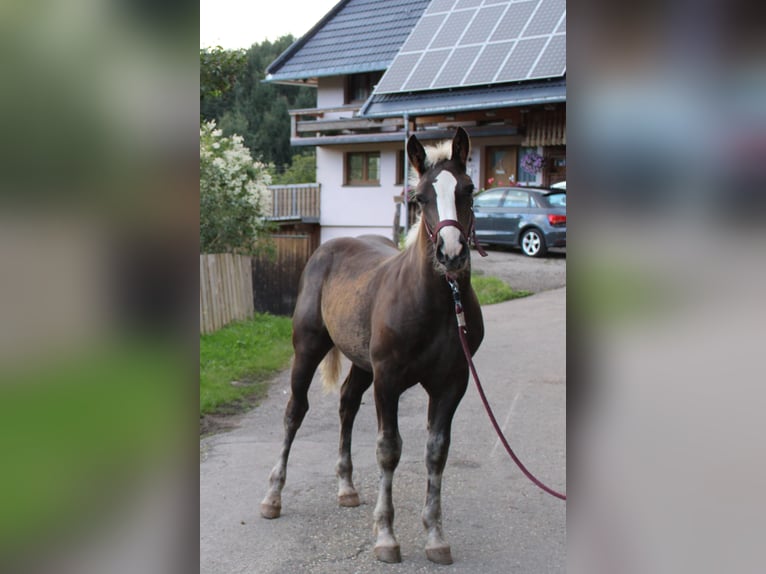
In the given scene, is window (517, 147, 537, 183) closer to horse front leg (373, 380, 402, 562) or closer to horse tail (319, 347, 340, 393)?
horse tail (319, 347, 340, 393)

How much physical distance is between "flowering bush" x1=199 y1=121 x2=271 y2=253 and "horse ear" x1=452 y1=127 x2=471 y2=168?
449 inches

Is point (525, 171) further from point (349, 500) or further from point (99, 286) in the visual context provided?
point (99, 286)

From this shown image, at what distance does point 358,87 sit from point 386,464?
27.2m

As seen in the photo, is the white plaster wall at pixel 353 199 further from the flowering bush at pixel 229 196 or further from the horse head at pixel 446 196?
the horse head at pixel 446 196

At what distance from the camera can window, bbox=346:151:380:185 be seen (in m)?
28.6

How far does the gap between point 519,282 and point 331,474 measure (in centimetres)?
1003

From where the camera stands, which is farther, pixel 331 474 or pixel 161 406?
pixel 331 474

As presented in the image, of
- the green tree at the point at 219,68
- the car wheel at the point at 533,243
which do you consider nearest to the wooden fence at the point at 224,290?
the green tree at the point at 219,68

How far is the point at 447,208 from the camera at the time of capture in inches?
161

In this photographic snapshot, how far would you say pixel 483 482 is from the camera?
5.98 meters

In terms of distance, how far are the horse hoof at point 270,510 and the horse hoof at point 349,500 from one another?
0.45 metres

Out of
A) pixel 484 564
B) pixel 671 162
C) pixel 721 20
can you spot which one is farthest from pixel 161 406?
pixel 484 564

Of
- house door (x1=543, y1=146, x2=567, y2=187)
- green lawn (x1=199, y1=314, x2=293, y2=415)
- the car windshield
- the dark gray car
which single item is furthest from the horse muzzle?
house door (x1=543, y1=146, x2=567, y2=187)

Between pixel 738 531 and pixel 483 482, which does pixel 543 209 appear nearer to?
pixel 483 482
